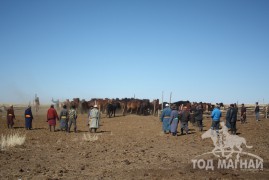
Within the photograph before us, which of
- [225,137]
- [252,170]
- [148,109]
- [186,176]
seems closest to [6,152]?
[186,176]

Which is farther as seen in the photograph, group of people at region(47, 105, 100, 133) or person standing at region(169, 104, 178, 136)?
group of people at region(47, 105, 100, 133)

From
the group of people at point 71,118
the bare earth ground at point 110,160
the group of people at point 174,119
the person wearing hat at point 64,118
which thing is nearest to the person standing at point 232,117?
the group of people at point 174,119

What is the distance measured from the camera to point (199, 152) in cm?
1092

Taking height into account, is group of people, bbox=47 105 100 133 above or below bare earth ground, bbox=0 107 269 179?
above

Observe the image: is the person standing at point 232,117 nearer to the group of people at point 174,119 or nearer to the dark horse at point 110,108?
the group of people at point 174,119

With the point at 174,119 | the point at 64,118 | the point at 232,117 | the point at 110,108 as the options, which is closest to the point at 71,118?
the point at 64,118

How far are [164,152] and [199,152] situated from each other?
1.19 meters

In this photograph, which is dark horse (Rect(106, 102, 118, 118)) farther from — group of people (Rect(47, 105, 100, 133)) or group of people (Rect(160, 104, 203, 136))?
group of people (Rect(160, 104, 203, 136))

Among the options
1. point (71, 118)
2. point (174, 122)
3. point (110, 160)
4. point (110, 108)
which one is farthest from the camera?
point (110, 108)

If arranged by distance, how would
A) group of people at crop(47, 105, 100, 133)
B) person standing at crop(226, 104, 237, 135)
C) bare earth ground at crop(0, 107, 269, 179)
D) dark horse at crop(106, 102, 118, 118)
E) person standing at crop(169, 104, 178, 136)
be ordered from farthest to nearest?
dark horse at crop(106, 102, 118, 118) → group of people at crop(47, 105, 100, 133) → person standing at crop(226, 104, 237, 135) → person standing at crop(169, 104, 178, 136) → bare earth ground at crop(0, 107, 269, 179)

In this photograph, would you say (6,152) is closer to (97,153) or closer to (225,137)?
(97,153)

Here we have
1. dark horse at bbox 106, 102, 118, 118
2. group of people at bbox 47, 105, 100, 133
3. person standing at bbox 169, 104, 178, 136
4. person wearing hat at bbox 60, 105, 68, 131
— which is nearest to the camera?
person standing at bbox 169, 104, 178, 136

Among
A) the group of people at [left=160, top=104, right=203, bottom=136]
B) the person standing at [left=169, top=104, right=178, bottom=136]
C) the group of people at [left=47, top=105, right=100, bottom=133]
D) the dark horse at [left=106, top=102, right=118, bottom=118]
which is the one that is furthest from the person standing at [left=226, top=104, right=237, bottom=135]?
the dark horse at [left=106, top=102, right=118, bottom=118]

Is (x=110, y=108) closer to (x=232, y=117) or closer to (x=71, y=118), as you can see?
(x=71, y=118)
